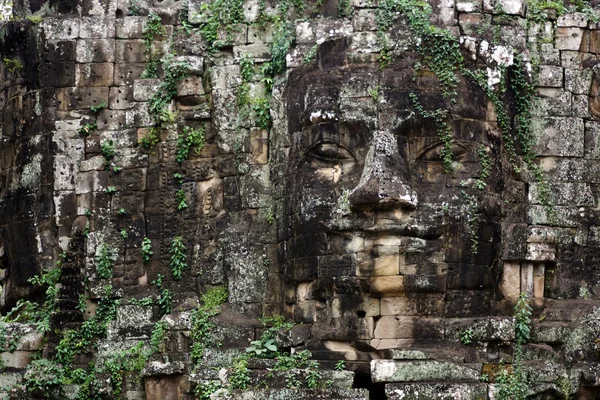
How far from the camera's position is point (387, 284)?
2725 cm

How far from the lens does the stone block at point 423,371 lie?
87.5ft

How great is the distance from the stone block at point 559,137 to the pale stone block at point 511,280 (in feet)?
6.04

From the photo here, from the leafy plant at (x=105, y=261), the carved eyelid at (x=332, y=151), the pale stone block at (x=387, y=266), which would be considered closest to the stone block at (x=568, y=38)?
the carved eyelid at (x=332, y=151)

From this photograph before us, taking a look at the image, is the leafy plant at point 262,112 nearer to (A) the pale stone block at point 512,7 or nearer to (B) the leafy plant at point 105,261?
(B) the leafy plant at point 105,261

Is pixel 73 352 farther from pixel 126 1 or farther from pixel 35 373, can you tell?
pixel 126 1

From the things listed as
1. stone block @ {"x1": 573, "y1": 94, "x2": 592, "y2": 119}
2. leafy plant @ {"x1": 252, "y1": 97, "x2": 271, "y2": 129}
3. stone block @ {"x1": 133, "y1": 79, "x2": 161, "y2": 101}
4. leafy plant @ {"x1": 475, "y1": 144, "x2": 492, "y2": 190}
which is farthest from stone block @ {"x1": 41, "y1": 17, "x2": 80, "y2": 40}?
stone block @ {"x1": 573, "y1": 94, "x2": 592, "y2": 119}

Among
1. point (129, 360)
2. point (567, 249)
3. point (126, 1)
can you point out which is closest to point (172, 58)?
point (126, 1)

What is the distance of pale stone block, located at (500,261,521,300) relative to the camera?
28.5 m

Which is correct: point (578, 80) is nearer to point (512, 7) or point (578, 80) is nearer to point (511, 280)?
point (512, 7)

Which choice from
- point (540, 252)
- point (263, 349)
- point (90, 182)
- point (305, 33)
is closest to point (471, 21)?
point (305, 33)

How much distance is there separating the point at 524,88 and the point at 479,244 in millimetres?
2853

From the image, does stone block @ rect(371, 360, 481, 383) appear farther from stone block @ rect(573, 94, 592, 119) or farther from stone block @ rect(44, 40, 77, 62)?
stone block @ rect(44, 40, 77, 62)

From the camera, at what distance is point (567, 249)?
2877 cm

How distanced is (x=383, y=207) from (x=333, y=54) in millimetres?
2593
